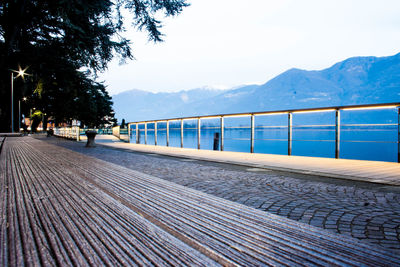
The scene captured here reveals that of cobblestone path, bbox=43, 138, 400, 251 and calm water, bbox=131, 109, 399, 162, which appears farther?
calm water, bbox=131, 109, 399, 162

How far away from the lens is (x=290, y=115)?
8180 millimetres

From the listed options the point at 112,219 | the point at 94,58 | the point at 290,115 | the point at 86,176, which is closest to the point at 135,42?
the point at 94,58

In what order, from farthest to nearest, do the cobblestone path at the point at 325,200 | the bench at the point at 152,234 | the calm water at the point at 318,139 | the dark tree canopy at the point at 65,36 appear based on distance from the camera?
the dark tree canopy at the point at 65,36 < the calm water at the point at 318,139 < the cobblestone path at the point at 325,200 < the bench at the point at 152,234

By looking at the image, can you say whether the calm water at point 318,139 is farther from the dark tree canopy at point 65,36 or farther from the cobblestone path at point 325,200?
the dark tree canopy at point 65,36

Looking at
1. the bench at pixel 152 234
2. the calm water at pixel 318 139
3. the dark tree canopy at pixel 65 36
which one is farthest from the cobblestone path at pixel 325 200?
the dark tree canopy at pixel 65 36

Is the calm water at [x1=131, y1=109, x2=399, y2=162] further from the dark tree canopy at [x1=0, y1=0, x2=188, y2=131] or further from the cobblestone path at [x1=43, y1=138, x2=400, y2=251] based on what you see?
the dark tree canopy at [x1=0, y1=0, x2=188, y2=131]

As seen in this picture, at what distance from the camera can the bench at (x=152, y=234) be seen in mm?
1148

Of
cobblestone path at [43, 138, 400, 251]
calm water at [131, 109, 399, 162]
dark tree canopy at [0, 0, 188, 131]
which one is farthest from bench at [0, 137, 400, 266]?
dark tree canopy at [0, 0, 188, 131]

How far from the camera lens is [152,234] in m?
1.38

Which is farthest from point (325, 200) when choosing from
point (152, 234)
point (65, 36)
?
point (65, 36)

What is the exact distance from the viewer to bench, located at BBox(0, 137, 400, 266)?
1.15 meters

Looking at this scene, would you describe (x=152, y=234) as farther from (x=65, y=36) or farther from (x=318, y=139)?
(x=318, y=139)

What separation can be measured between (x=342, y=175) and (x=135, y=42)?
11.0 meters

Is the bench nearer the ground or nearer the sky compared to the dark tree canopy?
nearer the ground
